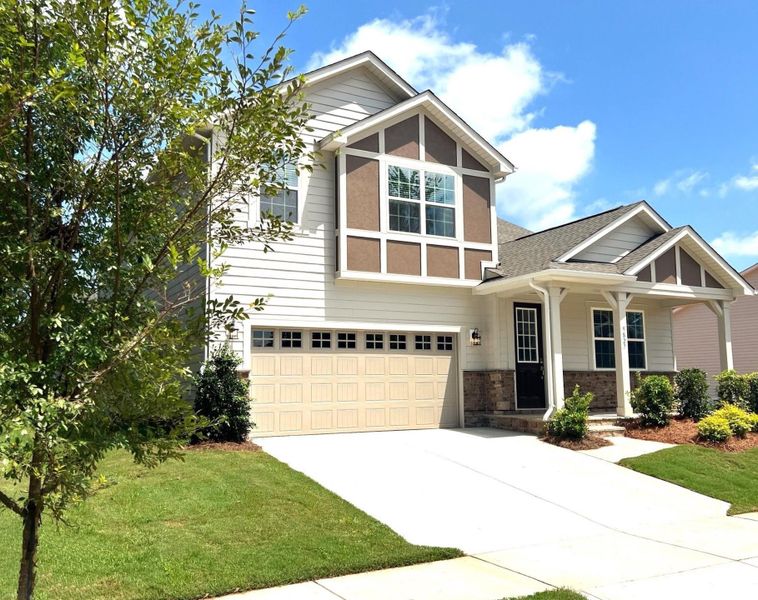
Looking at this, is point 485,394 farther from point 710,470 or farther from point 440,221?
point 710,470

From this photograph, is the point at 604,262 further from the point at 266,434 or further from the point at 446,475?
the point at 266,434

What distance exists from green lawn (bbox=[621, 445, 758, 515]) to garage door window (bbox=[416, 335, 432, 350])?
16.7 feet

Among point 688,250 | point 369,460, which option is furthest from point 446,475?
point 688,250

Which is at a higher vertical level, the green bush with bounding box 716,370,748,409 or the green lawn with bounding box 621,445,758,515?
the green bush with bounding box 716,370,748,409

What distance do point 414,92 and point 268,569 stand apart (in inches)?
470

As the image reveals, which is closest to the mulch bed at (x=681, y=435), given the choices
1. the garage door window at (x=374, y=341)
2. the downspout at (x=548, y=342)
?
the downspout at (x=548, y=342)

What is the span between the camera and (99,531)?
→ 23.1 ft

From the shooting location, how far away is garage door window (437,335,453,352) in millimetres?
15336

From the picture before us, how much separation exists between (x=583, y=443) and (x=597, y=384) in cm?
447

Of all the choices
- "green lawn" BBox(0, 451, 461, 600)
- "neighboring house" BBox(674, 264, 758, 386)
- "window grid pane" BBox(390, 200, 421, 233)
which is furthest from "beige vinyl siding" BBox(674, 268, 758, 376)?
"green lawn" BBox(0, 451, 461, 600)

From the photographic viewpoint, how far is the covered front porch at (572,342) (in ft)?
46.2

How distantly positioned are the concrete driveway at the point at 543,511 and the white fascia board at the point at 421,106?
20.3 feet

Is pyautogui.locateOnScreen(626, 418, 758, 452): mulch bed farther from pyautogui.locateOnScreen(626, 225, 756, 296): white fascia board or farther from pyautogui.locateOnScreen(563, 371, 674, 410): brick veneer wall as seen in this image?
pyautogui.locateOnScreen(626, 225, 756, 296): white fascia board

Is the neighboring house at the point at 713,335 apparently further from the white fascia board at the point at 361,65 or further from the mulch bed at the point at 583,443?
the white fascia board at the point at 361,65
